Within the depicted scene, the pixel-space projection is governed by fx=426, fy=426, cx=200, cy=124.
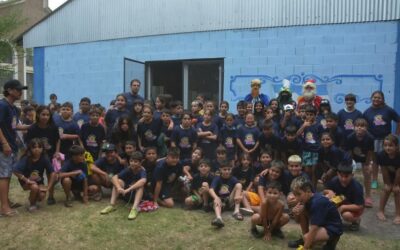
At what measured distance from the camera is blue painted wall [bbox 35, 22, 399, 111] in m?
8.95

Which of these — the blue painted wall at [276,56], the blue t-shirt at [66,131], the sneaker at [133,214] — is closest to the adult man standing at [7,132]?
the blue t-shirt at [66,131]

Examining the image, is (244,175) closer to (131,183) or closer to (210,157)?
(210,157)

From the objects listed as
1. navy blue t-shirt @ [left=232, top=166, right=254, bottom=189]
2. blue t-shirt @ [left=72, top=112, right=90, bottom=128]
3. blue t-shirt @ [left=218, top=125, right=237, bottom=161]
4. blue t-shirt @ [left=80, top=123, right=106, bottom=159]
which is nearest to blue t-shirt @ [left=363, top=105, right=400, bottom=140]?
navy blue t-shirt @ [left=232, top=166, right=254, bottom=189]

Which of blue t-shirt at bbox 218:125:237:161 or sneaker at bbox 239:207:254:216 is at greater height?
blue t-shirt at bbox 218:125:237:161

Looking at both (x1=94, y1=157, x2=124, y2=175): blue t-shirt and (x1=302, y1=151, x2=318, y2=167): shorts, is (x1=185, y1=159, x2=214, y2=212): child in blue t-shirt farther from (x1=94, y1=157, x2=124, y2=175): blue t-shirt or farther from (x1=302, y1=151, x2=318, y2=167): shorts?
(x1=302, y1=151, x2=318, y2=167): shorts

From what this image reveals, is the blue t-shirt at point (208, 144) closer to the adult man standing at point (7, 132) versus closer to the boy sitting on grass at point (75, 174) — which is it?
the boy sitting on grass at point (75, 174)

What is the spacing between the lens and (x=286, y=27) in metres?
9.80

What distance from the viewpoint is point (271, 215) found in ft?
16.8

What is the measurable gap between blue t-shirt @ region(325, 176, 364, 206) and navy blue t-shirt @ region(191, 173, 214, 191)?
1730 millimetres

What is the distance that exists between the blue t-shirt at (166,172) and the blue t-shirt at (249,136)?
1229 mm

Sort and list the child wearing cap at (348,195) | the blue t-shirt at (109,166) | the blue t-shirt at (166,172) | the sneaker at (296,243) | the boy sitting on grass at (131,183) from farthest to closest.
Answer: the blue t-shirt at (109,166)
the blue t-shirt at (166,172)
the boy sitting on grass at (131,183)
the child wearing cap at (348,195)
the sneaker at (296,243)

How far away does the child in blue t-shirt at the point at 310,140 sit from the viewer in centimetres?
659

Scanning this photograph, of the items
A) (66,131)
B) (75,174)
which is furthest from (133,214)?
(66,131)

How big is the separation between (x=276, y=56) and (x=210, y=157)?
3.82 m
